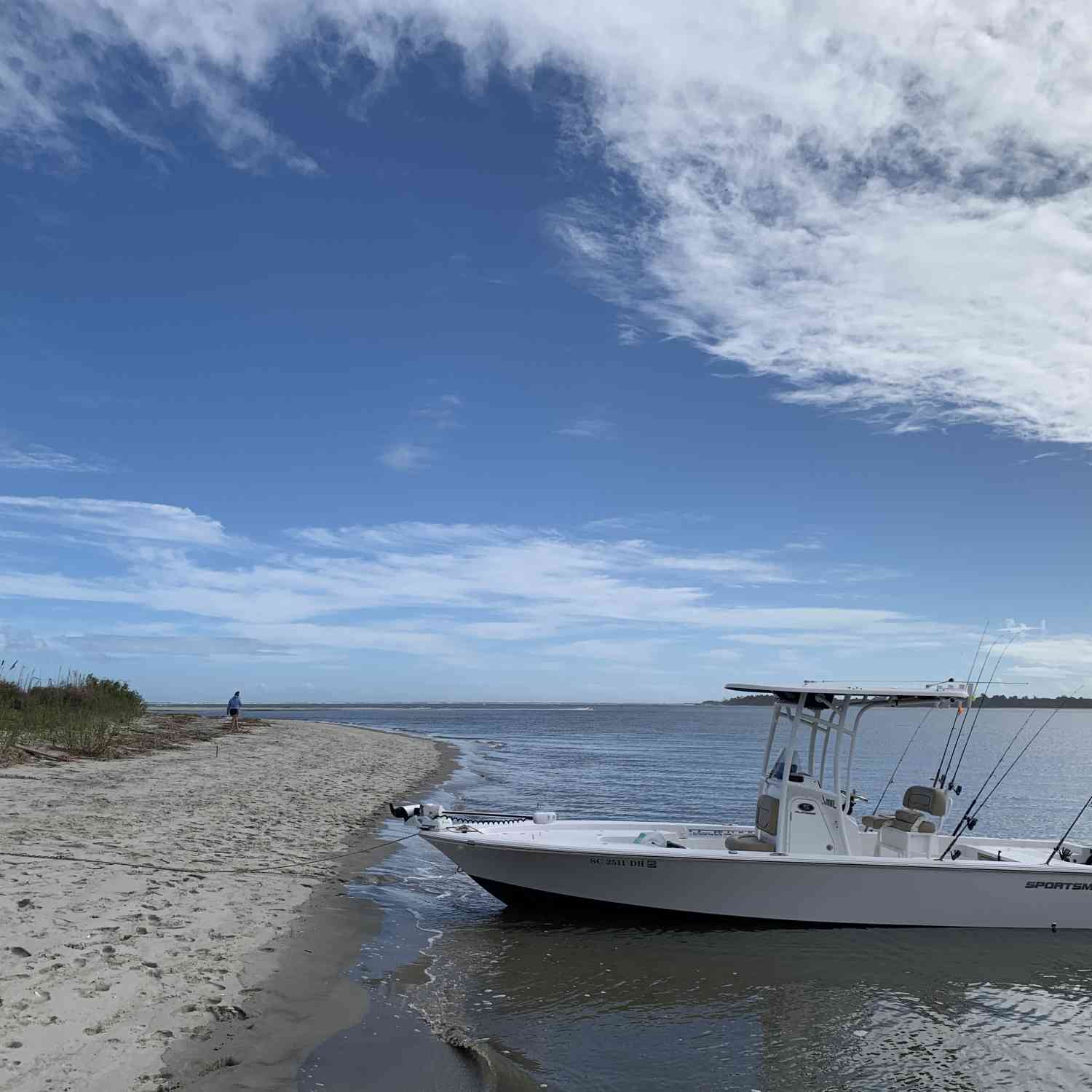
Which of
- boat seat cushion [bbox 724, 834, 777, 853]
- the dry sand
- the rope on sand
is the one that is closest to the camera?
the dry sand

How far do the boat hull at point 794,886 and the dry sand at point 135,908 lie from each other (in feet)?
9.11

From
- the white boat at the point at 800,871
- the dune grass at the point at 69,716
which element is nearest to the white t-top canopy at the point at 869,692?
the white boat at the point at 800,871

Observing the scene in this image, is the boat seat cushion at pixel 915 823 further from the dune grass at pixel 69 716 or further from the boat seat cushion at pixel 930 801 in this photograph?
the dune grass at pixel 69 716

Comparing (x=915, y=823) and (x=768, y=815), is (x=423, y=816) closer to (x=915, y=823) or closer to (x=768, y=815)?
(x=768, y=815)

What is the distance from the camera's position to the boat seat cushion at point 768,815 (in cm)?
1121

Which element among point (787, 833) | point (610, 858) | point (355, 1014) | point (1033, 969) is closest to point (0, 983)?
point (355, 1014)

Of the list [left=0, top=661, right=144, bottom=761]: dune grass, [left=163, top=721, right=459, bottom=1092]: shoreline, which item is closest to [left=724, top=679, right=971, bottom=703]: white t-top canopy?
[left=163, top=721, right=459, bottom=1092]: shoreline

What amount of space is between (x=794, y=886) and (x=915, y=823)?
225cm

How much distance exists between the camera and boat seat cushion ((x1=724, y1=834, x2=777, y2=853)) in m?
11.1

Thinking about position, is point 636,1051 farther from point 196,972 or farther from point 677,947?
point 196,972

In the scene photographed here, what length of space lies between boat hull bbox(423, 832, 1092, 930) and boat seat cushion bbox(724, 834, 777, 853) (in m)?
0.41

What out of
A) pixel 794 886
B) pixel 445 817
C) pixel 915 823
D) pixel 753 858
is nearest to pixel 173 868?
pixel 445 817

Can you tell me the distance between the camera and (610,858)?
10.8m

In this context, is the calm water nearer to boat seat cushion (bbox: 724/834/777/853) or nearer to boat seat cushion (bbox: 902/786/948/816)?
boat seat cushion (bbox: 724/834/777/853)
